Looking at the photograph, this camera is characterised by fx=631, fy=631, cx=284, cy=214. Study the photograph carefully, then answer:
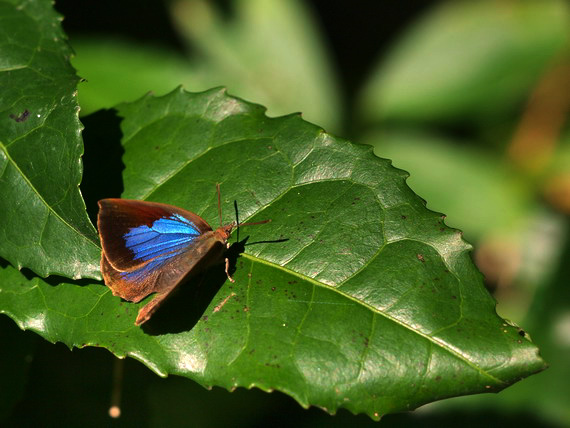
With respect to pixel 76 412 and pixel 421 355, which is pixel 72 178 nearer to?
pixel 421 355

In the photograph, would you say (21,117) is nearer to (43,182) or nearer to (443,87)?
(43,182)

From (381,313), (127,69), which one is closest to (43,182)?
(381,313)

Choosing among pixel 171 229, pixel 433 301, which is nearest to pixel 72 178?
pixel 171 229

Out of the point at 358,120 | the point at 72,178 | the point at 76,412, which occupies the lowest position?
the point at 76,412

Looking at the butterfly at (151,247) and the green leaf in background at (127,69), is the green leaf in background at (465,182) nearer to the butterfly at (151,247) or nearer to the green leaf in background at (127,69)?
the green leaf in background at (127,69)

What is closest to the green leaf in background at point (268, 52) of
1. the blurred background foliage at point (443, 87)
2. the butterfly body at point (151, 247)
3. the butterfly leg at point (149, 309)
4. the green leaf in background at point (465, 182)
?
the blurred background foliage at point (443, 87)

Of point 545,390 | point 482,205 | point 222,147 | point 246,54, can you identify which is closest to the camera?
point 222,147

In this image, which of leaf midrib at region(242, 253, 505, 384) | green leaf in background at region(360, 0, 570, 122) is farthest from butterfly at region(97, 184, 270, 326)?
green leaf in background at region(360, 0, 570, 122)
